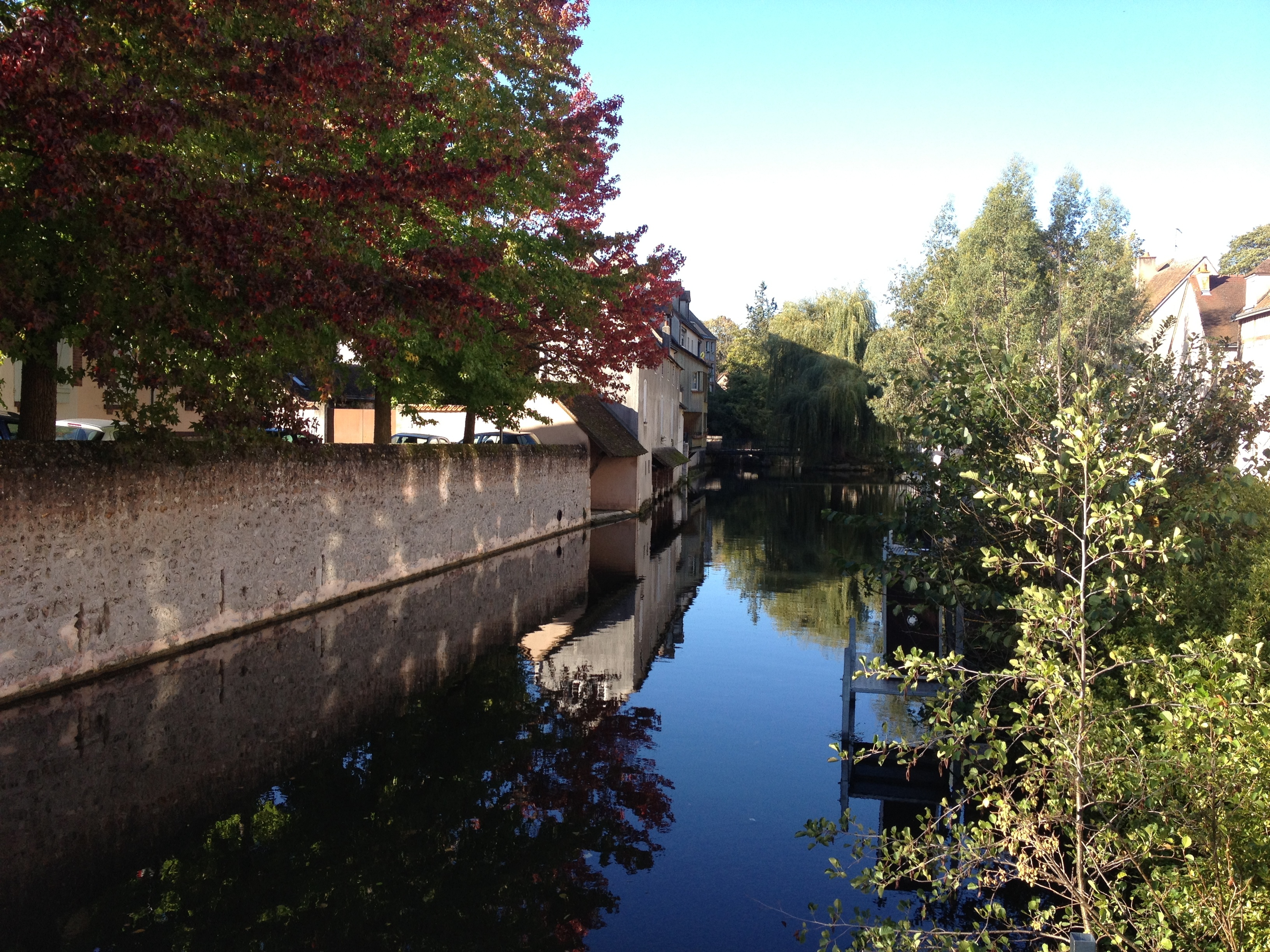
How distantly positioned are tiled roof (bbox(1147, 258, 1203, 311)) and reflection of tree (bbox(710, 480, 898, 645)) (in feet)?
47.9

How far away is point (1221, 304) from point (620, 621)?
3506cm

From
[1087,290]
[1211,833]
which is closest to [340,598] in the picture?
[1211,833]

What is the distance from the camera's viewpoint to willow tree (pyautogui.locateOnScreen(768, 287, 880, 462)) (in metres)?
58.5

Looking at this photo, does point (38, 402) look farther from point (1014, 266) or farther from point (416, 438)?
point (1014, 266)

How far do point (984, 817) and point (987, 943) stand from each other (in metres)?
4.52

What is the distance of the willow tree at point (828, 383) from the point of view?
5847cm

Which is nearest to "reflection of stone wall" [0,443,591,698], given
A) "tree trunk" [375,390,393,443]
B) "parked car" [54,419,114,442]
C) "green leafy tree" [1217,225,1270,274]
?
"tree trunk" [375,390,393,443]

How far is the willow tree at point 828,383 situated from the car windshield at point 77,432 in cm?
4345

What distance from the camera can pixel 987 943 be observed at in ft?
14.3

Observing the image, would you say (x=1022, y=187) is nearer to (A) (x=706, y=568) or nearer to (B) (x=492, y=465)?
(A) (x=706, y=568)

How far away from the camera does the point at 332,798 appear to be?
27.3 ft

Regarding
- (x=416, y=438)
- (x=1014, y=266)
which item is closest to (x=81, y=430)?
(x=416, y=438)

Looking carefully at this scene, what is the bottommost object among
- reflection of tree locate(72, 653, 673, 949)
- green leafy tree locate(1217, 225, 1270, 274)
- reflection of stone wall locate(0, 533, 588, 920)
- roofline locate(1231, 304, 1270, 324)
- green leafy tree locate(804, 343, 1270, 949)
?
reflection of tree locate(72, 653, 673, 949)

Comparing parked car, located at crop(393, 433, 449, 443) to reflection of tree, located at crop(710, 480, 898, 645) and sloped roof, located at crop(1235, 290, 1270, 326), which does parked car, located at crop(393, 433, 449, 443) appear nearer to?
reflection of tree, located at crop(710, 480, 898, 645)
